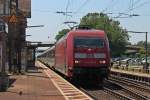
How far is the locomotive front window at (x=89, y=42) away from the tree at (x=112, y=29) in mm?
101337

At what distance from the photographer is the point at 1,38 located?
25734 mm

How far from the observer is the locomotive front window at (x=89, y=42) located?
106 feet

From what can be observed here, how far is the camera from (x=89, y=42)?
107 feet

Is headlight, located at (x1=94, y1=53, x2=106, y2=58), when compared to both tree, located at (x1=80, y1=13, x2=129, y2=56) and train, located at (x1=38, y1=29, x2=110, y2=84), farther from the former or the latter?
tree, located at (x1=80, y1=13, x2=129, y2=56)

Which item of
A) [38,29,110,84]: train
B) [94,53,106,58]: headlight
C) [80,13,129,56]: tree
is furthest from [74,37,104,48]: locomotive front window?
[80,13,129,56]: tree

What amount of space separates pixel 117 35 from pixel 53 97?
123347 millimetres

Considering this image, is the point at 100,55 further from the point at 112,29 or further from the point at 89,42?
the point at 112,29

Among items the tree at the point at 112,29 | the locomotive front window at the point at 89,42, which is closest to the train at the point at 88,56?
the locomotive front window at the point at 89,42

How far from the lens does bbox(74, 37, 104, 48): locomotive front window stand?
106ft

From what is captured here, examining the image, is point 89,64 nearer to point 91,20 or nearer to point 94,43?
point 94,43

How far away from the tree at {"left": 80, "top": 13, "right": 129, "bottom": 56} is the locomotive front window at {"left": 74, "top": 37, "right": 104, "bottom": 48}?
101 meters

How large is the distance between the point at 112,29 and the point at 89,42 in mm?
115628

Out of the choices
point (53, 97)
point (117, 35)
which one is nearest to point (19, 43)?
point (53, 97)

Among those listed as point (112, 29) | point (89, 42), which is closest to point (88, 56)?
point (89, 42)
